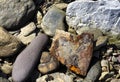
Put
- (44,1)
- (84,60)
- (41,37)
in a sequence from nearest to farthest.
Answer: (84,60) < (41,37) < (44,1)

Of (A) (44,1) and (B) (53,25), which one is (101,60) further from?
(A) (44,1)

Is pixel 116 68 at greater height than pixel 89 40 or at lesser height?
lesser

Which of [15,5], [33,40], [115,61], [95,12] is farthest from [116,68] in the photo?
[15,5]

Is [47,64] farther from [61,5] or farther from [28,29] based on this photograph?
[61,5]

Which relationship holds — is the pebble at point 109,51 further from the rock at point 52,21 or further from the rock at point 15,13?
the rock at point 15,13

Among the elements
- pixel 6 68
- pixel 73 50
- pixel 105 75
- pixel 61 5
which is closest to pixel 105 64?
pixel 105 75
